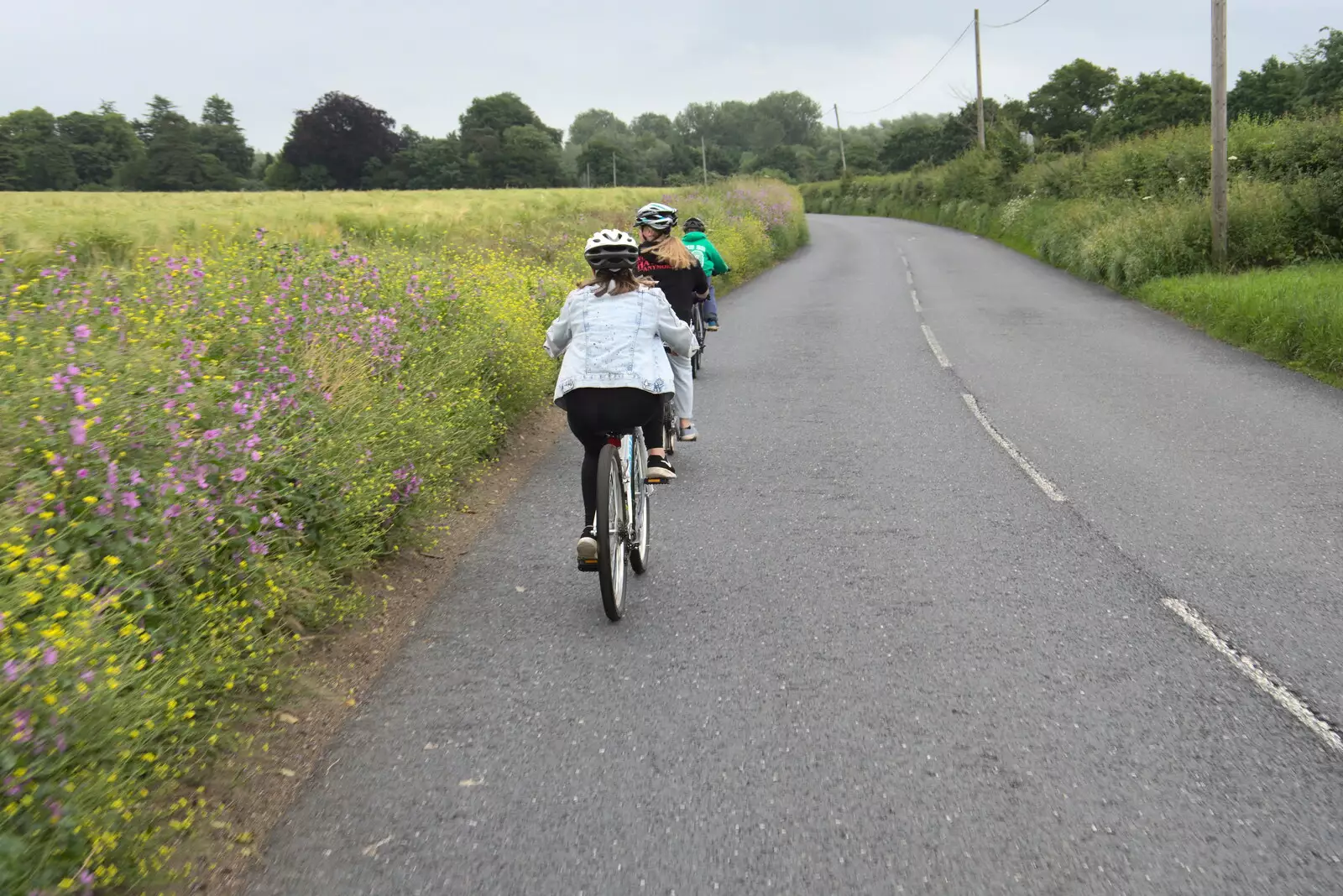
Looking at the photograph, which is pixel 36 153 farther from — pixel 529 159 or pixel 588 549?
pixel 588 549

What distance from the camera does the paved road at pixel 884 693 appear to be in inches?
126

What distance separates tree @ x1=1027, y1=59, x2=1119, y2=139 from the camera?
84438 mm

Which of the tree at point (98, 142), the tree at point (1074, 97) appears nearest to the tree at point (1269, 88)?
the tree at point (1074, 97)

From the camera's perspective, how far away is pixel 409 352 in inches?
321

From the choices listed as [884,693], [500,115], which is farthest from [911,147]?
[884,693]

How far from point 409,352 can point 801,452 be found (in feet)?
11.4

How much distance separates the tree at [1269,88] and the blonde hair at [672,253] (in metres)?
68.4

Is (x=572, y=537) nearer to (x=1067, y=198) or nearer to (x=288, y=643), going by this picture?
(x=288, y=643)

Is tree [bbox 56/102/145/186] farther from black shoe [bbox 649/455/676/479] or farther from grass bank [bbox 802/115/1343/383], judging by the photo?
black shoe [bbox 649/455/676/479]

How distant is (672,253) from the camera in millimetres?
7211

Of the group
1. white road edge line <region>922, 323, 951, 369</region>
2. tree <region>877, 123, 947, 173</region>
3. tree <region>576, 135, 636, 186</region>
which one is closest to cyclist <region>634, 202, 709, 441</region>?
white road edge line <region>922, 323, 951, 369</region>

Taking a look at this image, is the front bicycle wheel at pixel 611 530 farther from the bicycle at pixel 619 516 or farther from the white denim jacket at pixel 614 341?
the white denim jacket at pixel 614 341

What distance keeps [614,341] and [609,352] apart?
0.23 feet

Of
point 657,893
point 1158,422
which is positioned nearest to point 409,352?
point 657,893
